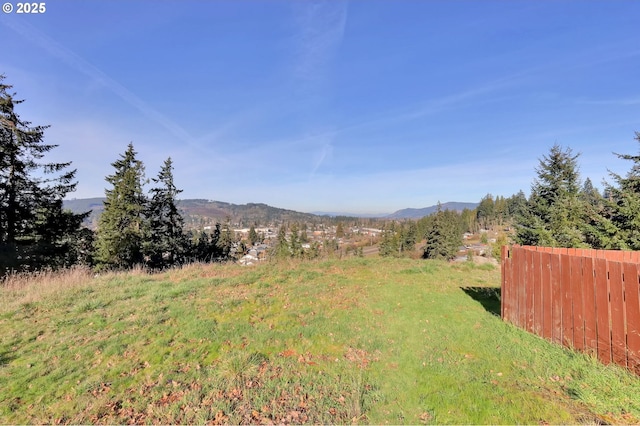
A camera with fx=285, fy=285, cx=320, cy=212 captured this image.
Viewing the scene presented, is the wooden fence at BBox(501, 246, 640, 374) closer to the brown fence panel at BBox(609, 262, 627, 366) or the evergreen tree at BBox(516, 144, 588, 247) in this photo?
the brown fence panel at BBox(609, 262, 627, 366)

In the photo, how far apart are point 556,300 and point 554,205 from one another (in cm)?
1977

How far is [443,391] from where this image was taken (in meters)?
3.75

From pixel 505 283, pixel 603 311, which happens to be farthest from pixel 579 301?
pixel 505 283

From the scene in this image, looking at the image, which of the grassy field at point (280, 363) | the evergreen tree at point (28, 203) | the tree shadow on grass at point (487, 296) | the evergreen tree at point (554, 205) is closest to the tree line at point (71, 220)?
the evergreen tree at point (28, 203)

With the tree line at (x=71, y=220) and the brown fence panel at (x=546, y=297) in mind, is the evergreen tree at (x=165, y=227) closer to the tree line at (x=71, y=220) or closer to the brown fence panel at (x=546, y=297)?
the tree line at (x=71, y=220)

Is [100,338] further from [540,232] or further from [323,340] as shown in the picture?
[540,232]

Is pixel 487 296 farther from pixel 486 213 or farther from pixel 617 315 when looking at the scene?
pixel 486 213

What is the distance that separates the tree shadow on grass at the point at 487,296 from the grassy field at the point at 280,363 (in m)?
0.09

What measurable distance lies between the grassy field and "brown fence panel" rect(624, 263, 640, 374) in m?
0.34

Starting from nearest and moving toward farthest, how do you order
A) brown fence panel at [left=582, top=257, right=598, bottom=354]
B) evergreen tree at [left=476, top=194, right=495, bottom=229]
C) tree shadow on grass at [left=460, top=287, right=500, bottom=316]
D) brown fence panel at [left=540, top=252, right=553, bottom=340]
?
brown fence panel at [left=582, top=257, right=598, bottom=354]
brown fence panel at [left=540, top=252, right=553, bottom=340]
tree shadow on grass at [left=460, top=287, right=500, bottom=316]
evergreen tree at [left=476, top=194, right=495, bottom=229]

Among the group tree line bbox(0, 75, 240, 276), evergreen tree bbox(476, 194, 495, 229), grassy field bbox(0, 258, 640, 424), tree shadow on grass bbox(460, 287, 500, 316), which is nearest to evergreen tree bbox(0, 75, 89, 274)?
tree line bbox(0, 75, 240, 276)

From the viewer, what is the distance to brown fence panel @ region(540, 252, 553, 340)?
17.2 feet

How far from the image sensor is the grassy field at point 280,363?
10.9ft

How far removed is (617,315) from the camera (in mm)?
4105
